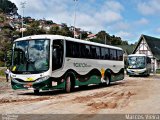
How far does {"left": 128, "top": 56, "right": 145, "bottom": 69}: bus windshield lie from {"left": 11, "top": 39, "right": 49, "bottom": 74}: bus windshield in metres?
31.1

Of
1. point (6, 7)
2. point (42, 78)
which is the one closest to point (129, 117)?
point (42, 78)

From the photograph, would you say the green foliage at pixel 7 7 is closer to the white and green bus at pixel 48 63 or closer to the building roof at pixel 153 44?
the building roof at pixel 153 44

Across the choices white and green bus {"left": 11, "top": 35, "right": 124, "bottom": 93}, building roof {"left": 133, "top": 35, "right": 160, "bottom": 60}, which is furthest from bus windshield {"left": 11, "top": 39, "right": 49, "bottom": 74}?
building roof {"left": 133, "top": 35, "right": 160, "bottom": 60}

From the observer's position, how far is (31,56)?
1825cm

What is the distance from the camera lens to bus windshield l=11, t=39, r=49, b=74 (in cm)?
1809

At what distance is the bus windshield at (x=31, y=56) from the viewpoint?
1809 cm

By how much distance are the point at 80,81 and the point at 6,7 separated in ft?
514

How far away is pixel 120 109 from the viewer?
1192cm

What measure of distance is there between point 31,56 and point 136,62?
31.8 metres

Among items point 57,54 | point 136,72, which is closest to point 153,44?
point 136,72

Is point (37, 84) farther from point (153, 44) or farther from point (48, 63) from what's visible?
point (153, 44)

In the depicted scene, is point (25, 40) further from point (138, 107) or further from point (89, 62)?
point (138, 107)

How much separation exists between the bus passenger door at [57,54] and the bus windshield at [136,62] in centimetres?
3013

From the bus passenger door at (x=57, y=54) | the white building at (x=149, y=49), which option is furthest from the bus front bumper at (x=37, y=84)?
the white building at (x=149, y=49)
